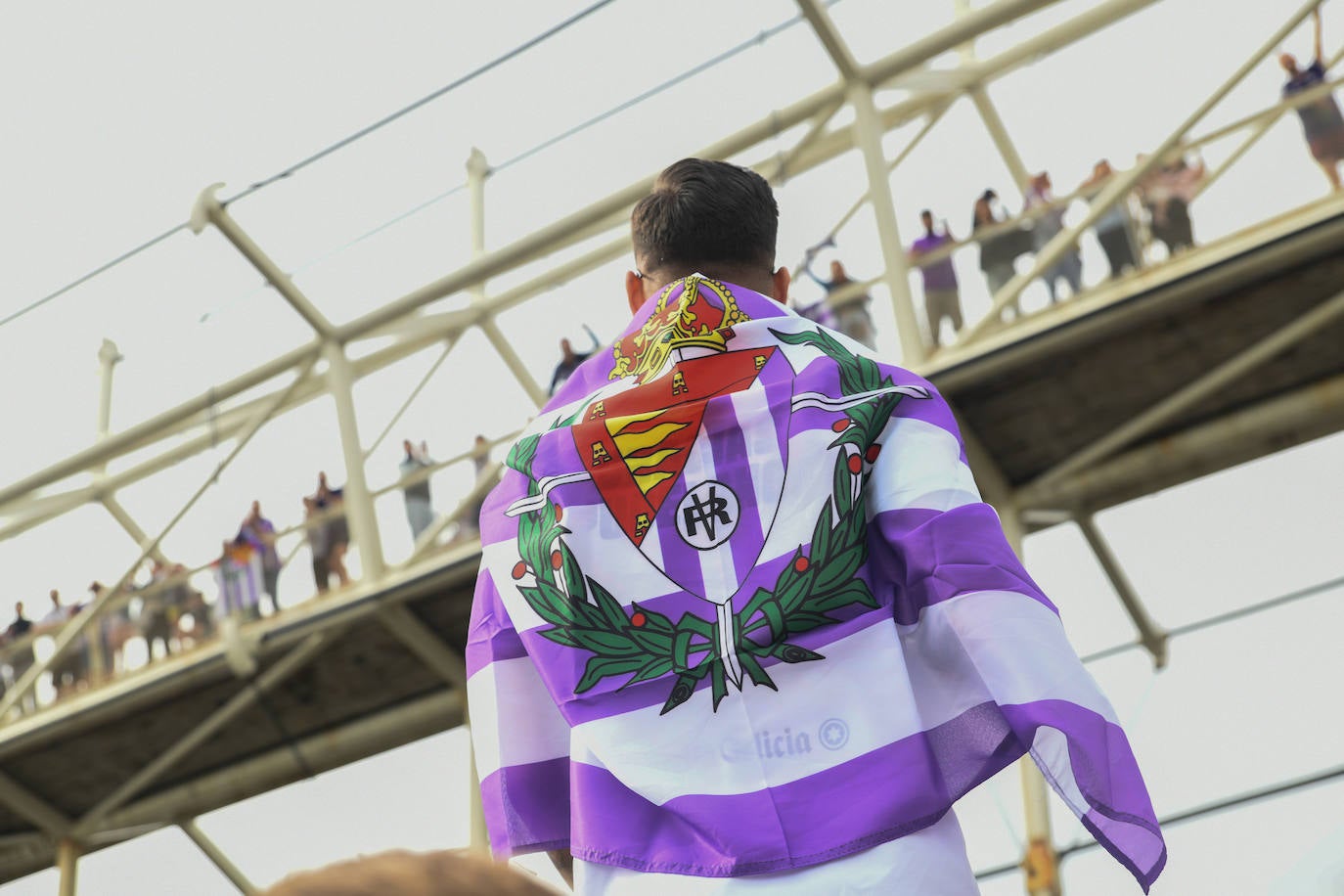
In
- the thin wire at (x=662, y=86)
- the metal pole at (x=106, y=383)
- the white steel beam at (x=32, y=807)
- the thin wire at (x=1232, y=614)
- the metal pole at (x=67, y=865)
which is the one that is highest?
the metal pole at (x=106, y=383)

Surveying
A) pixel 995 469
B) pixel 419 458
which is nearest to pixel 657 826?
pixel 995 469

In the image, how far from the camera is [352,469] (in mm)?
14047

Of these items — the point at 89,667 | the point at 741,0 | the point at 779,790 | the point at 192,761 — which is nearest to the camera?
the point at 779,790

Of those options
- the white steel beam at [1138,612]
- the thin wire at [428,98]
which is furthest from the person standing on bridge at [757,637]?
the white steel beam at [1138,612]

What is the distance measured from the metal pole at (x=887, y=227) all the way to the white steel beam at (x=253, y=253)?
5.01 m

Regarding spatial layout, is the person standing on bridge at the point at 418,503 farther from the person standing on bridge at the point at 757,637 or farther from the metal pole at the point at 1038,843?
the person standing on bridge at the point at 757,637

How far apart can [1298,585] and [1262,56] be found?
17.0ft

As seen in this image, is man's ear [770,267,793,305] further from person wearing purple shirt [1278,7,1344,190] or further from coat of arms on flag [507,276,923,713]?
person wearing purple shirt [1278,7,1344,190]

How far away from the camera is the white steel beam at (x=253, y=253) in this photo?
1279cm

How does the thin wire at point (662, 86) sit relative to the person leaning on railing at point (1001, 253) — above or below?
above

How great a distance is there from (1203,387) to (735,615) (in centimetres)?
977

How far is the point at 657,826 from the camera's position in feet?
6.77

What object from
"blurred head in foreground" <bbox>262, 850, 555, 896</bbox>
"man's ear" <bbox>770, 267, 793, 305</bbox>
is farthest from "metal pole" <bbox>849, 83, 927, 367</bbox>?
"blurred head in foreground" <bbox>262, 850, 555, 896</bbox>

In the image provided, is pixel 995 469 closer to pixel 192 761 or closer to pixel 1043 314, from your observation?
pixel 1043 314
